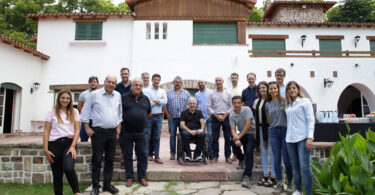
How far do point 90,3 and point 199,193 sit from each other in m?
19.1

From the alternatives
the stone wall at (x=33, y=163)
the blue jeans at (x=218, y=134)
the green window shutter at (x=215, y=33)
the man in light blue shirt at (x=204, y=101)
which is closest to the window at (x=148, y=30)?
the green window shutter at (x=215, y=33)

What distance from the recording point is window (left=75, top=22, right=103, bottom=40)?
36.1ft

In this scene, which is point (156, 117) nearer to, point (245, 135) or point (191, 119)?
point (191, 119)

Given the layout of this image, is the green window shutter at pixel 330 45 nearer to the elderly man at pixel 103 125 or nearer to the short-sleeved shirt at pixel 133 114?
the short-sleeved shirt at pixel 133 114

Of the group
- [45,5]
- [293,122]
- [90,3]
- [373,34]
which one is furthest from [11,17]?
[373,34]

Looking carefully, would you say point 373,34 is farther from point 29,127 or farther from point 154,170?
point 29,127

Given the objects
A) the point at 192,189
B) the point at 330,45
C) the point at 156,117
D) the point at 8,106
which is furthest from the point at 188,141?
the point at 330,45

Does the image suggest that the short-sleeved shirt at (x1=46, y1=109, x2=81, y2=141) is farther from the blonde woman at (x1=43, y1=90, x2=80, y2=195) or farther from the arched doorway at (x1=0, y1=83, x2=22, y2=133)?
the arched doorway at (x1=0, y1=83, x2=22, y2=133)

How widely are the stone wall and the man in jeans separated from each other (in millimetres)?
360

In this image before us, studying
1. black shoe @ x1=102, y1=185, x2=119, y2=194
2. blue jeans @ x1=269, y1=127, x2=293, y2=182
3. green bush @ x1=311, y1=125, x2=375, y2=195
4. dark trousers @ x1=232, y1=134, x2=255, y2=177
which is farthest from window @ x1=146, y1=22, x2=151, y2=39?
green bush @ x1=311, y1=125, x2=375, y2=195

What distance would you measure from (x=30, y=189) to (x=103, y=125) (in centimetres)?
179

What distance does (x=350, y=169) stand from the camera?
1693mm

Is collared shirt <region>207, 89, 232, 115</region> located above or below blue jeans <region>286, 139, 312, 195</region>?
above

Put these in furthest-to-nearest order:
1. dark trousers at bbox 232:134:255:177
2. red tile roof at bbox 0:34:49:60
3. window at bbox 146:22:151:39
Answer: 1. window at bbox 146:22:151:39
2. red tile roof at bbox 0:34:49:60
3. dark trousers at bbox 232:134:255:177
